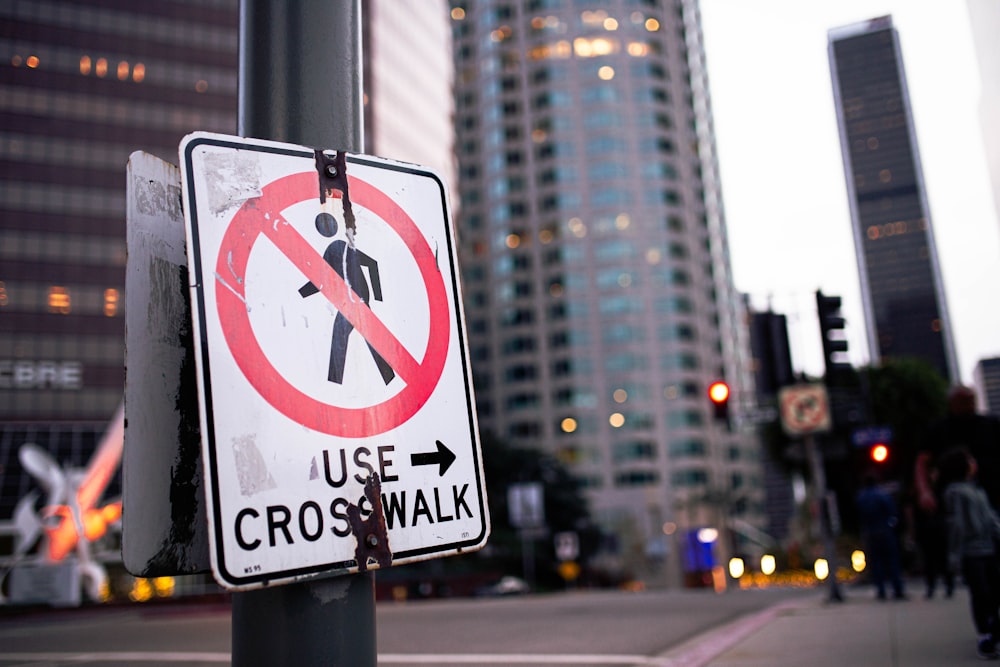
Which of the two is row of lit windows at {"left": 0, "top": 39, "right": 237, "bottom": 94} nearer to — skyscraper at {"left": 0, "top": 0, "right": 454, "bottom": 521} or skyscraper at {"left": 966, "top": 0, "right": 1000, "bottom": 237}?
skyscraper at {"left": 0, "top": 0, "right": 454, "bottom": 521}

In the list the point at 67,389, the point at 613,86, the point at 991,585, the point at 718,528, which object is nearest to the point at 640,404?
the point at 718,528

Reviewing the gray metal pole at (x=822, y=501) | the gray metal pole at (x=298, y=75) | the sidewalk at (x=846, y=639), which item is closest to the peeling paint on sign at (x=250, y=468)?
the gray metal pole at (x=298, y=75)

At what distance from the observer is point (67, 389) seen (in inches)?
2504

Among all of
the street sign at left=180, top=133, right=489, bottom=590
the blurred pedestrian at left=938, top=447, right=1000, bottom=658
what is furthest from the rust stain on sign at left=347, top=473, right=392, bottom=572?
the blurred pedestrian at left=938, top=447, right=1000, bottom=658

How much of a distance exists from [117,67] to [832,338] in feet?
235

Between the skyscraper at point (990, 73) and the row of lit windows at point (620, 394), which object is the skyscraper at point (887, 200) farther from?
the skyscraper at point (990, 73)

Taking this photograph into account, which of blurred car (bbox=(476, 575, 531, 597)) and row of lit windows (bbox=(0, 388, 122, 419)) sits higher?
row of lit windows (bbox=(0, 388, 122, 419))

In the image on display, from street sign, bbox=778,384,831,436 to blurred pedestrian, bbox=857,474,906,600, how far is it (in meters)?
1.10

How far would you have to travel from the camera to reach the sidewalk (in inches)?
212

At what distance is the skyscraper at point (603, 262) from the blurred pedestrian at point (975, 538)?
3116 inches

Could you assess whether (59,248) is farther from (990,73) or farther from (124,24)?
(990,73)

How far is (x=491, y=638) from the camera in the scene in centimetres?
852

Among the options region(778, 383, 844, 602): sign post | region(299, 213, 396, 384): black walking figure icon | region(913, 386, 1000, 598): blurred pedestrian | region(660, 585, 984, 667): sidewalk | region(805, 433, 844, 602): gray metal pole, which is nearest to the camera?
region(299, 213, 396, 384): black walking figure icon

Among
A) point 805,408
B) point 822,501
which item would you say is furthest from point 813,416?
point 822,501
